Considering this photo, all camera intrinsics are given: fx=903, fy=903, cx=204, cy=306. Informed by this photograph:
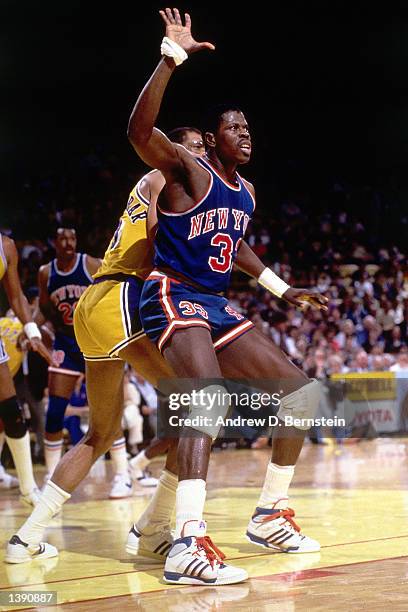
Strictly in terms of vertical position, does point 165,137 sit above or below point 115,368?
above

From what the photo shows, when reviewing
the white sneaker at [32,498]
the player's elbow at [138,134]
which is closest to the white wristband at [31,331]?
the white sneaker at [32,498]

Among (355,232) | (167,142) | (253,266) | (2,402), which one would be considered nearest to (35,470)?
(2,402)

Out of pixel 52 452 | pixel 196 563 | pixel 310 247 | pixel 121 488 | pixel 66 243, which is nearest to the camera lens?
pixel 196 563

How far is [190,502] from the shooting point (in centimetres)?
347

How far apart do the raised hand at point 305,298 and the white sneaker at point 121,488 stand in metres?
2.71

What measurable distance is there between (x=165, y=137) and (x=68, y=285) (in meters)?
3.36

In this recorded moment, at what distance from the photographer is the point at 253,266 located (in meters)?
4.57

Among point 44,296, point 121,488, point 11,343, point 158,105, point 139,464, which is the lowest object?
point 121,488

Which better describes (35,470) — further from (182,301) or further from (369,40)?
(369,40)

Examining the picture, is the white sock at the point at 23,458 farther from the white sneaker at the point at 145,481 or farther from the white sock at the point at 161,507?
the white sock at the point at 161,507

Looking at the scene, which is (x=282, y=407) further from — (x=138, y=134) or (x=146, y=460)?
(x=146, y=460)

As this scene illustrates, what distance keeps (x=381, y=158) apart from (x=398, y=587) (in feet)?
54.0

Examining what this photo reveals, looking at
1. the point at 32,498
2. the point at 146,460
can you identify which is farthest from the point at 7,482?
the point at 32,498

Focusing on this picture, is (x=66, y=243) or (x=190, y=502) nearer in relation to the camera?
(x=190, y=502)
